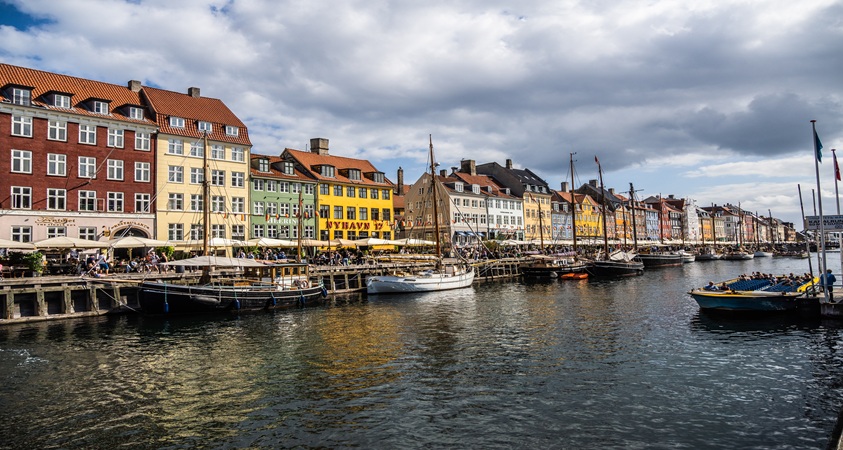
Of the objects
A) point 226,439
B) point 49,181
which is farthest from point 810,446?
point 49,181

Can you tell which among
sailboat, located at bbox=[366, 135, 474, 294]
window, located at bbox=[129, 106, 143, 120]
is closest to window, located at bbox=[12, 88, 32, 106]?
window, located at bbox=[129, 106, 143, 120]

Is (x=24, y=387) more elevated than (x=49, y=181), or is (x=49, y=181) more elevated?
(x=49, y=181)

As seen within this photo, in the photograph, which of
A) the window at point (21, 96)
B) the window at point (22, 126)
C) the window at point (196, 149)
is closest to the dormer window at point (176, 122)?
the window at point (196, 149)

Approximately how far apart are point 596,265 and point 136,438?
65436mm

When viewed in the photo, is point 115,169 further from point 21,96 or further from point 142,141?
point 21,96

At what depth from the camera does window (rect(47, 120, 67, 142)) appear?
47.6m

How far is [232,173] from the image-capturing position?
2409 inches

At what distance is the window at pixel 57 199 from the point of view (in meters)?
47.0

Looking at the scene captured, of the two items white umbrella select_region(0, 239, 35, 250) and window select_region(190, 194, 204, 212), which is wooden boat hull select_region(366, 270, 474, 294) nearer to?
window select_region(190, 194, 204, 212)

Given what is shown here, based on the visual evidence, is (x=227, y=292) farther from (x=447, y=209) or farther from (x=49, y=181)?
(x=447, y=209)

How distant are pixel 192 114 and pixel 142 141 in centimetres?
757

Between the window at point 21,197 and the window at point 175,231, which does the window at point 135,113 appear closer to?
the window at point 175,231

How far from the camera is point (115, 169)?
168ft

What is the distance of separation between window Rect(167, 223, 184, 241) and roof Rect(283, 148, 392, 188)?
19216mm
